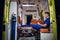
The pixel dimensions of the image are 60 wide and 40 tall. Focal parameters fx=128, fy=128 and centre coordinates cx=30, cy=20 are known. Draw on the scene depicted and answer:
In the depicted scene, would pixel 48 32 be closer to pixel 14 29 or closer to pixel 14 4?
pixel 14 29

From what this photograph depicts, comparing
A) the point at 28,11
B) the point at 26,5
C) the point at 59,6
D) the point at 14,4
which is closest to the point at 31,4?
the point at 26,5

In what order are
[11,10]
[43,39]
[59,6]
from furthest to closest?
[11,10], [43,39], [59,6]

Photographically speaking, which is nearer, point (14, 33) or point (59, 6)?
point (59, 6)

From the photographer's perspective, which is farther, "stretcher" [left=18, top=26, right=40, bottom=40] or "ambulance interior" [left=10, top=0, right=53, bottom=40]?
"stretcher" [left=18, top=26, right=40, bottom=40]

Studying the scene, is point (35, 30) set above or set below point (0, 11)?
below

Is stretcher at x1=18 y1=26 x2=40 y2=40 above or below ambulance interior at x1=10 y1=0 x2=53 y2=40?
below

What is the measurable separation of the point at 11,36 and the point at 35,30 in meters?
0.68

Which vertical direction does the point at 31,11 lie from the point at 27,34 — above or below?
above

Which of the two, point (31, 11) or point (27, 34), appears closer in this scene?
point (27, 34)

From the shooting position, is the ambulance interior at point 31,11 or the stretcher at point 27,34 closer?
the ambulance interior at point 31,11

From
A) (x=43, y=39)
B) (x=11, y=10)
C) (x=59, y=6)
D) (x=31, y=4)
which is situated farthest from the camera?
(x=31, y=4)

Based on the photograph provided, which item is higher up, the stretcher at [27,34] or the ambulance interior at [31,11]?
the ambulance interior at [31,11]

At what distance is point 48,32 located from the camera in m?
3.04

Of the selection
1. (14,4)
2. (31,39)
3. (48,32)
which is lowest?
(31,39)
